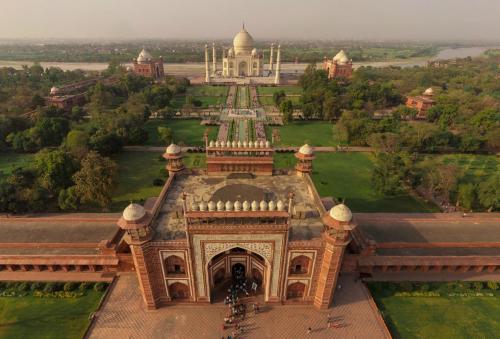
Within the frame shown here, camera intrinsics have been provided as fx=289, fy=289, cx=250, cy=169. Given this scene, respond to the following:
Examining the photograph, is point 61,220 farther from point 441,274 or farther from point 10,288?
point 441,274

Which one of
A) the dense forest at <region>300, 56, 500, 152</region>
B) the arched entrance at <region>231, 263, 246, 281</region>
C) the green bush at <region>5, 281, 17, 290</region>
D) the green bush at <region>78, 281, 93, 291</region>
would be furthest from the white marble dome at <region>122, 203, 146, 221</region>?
the dense forest at <region>300, 56, 500, 152</region>

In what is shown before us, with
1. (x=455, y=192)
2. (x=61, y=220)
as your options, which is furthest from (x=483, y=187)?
(x=61, y=220)

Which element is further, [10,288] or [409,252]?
[409,252]

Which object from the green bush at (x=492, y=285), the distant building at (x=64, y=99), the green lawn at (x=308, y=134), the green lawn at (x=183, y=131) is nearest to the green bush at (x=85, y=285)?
the green lawn at (x=183, y=131)

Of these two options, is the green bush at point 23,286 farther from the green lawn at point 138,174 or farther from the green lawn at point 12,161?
the green lawn at point 12,161

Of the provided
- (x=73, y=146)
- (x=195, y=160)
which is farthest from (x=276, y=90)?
(x=73, y=146)

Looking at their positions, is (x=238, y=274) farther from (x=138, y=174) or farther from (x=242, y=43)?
(x=242, y=43)
